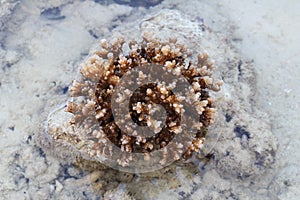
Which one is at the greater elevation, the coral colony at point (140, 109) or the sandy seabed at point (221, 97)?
the coral colony at point (140, 109)

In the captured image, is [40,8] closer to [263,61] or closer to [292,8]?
[263,61]

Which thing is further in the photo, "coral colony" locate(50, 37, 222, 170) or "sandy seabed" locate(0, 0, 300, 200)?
"sandy seabed" locate(0, 0, 300, 200)

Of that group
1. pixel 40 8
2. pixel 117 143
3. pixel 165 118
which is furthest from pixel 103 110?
pixel 40 8

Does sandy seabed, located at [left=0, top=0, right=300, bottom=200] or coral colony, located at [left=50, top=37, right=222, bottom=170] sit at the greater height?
coral colony, located at [left=50, top=37, right=222, bottom=170]

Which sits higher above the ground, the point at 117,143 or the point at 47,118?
the point at 117,143
